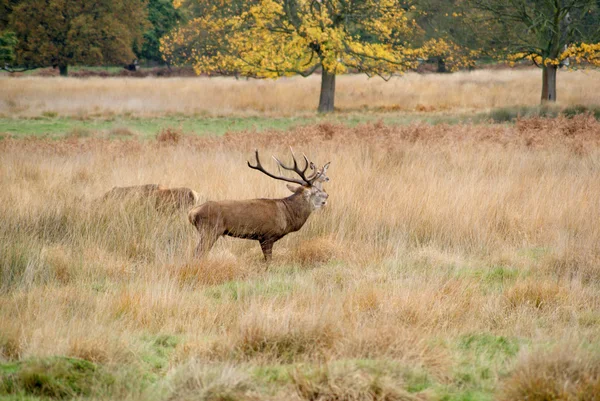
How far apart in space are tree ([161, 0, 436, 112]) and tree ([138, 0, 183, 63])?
35.3 m

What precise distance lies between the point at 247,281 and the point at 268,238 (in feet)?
2.78

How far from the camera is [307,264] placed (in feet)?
26.5

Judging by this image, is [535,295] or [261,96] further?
[261,96]

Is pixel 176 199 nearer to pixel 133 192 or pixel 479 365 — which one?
pixel 133 192

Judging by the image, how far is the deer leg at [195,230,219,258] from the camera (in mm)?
7785

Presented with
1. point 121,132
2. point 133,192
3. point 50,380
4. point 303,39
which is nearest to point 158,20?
point 303,39

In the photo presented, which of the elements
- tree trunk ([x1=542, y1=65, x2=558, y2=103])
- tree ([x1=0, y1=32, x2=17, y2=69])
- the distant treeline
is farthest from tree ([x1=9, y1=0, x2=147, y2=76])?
tree trunk ([x1=542, y1=65, x2=558, y2=103])

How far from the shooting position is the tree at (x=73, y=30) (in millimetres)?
42906

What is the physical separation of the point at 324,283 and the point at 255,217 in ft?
3.89

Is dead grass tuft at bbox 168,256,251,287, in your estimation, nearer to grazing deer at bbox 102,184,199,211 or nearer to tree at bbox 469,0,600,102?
grazing deer at bbox 102,184,199,211

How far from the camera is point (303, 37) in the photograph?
79.0 ft

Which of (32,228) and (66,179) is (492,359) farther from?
(66,179)

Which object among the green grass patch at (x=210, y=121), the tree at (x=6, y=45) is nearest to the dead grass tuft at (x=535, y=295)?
the green grass patch at (x=210, y=121)

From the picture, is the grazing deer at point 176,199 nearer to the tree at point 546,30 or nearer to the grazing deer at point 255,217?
the grazing deer at point 255,217
